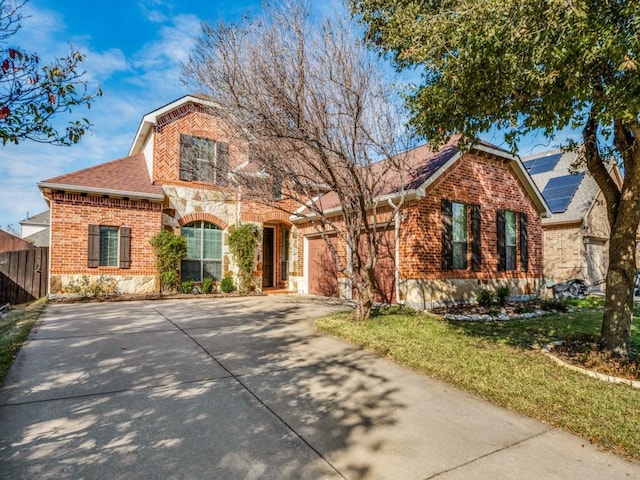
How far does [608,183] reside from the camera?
5.52 metres

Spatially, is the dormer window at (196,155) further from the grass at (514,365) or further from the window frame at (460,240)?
the window frame at (460,240)

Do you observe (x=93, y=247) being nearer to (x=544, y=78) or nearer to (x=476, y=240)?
(x=476, y=240)

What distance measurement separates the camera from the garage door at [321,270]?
12.9m

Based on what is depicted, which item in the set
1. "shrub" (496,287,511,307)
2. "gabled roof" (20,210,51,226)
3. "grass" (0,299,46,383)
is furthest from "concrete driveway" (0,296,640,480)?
"gabled roof" (20,210,51,226)

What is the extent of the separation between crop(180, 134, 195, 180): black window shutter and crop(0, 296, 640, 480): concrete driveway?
798cm

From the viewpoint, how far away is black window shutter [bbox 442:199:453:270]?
10352 mm

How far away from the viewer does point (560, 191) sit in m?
17.6

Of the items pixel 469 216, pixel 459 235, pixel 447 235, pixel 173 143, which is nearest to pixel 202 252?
pixel 173 143

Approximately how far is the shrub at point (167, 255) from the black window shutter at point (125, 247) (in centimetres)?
73

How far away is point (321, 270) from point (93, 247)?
740cm

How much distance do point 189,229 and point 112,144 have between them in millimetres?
5867

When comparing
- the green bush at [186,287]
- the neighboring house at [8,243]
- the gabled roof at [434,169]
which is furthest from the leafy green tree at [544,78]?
the neighboring house at [8,243]

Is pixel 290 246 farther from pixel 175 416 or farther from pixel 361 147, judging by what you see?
pixel 175 416

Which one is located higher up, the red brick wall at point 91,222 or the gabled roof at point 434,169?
the gabled roof at point 434,169
